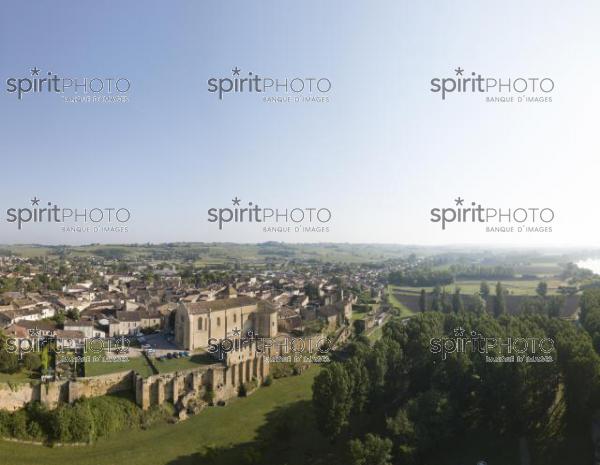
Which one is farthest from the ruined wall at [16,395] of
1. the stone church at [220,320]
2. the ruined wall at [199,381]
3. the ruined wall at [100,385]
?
the stone church at [220,320]

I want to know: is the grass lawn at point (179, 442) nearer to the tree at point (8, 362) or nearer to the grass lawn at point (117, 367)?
the grass lawn at point (117, 367)

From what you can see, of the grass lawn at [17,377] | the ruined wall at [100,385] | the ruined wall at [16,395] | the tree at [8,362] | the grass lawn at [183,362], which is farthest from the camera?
the grass lawn at [183,362]

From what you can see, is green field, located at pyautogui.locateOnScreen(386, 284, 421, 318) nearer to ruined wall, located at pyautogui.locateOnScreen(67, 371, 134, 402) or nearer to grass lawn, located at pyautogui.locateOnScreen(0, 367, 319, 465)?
grass lawn, located at pyautogui.locateOnScreen(0, 367, 319, 465)

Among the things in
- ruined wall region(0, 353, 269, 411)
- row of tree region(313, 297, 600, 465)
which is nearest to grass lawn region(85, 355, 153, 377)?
ruined wall region(0, 353, 269, 411)

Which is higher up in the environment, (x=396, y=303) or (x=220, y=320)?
(x=220, y=320)

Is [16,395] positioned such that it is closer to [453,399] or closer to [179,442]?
[179,442]

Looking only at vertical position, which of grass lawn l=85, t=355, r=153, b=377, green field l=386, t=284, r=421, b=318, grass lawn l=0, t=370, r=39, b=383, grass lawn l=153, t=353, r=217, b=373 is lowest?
green field l=386, t=284, r=421, b=318

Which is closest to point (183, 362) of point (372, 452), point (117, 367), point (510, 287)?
point (117, 367)
